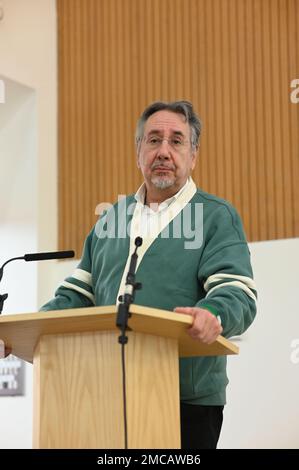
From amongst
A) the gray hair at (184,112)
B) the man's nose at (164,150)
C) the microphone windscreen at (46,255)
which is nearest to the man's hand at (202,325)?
the microphone windscreen at (46,255)

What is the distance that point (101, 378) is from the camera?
2266mm

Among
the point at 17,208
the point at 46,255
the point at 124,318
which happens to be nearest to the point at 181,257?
the point at 46,255

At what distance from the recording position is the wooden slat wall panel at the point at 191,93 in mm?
6091

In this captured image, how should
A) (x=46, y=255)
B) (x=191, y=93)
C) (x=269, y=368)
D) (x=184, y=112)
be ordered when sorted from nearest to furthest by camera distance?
(x=46, y=255), (x=184, y=112), (x=269, y=368), (x=191, y=93)

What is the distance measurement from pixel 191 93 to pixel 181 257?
392 centimetres

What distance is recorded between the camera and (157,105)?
3.18m

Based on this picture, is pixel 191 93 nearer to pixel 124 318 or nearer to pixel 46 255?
pixel 46 255

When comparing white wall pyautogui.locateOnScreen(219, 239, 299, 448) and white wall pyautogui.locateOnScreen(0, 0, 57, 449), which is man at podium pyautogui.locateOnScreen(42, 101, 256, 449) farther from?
white wall pyautogui.locateOnScreen(0, 0, 57, 449)

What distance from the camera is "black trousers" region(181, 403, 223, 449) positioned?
8.73 ft

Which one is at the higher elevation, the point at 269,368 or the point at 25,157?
the point at 25,157


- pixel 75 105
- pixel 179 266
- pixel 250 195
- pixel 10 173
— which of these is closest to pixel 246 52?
pixel 250 195

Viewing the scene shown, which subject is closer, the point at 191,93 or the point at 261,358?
the point at 261,358

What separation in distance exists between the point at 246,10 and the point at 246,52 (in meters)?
0.34

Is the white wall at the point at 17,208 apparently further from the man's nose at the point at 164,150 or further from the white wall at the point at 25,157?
the man's nose at the point at 164,150
